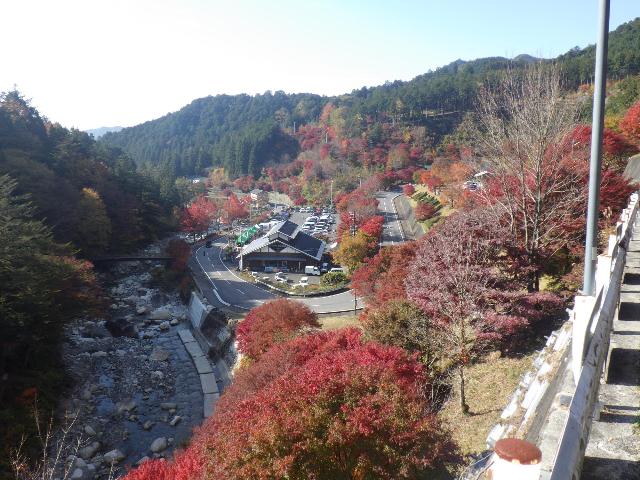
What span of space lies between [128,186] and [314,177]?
3407 cm

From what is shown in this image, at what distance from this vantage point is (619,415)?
5.15m

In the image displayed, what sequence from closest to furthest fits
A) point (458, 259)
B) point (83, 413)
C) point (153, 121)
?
point (458, 259)
point (83, 413)
point (153, 121)

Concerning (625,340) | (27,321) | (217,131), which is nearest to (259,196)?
(217,131)

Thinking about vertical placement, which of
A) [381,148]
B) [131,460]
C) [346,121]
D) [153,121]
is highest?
[153,121]

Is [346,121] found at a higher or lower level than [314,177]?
higher

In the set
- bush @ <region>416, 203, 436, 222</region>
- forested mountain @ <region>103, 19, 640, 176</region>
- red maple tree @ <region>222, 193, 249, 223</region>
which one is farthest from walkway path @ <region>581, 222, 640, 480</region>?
red maple tree @ <region>222, 193, 249, 223</region>

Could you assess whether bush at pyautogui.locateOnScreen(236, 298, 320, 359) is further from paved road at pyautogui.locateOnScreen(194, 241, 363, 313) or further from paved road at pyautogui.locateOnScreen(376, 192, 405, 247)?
paved road at pyautogui.locateOnScreen(376, 192, 405, 247)

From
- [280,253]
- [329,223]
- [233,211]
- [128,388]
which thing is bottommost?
[128,388]

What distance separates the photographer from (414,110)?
7488cm

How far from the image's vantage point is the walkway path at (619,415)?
428cm

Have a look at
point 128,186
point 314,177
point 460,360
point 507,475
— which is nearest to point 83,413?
point 460,360

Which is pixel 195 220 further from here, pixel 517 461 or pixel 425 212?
pixel 517 461

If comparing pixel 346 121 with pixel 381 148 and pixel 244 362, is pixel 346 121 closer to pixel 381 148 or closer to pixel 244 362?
pixel 381 148

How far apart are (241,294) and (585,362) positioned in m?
27.8
